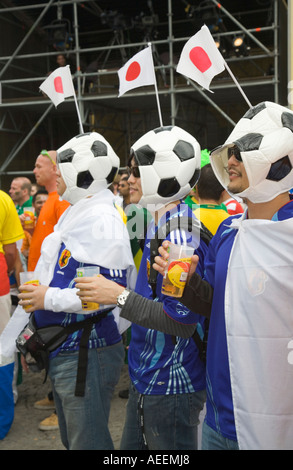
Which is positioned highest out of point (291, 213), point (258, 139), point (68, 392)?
point (258, 139)

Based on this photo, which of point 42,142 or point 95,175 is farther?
point 42,142

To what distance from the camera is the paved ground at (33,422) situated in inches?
149

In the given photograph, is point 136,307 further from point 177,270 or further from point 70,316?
point 70,316

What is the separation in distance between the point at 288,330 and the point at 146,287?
72 centimetres

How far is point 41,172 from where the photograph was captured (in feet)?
14.4

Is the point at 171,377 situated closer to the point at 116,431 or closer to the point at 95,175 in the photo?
the point at 95,175

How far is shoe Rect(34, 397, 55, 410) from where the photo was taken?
4.48 meters

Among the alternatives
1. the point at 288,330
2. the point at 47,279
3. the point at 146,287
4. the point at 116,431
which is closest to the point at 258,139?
the point at 288,330

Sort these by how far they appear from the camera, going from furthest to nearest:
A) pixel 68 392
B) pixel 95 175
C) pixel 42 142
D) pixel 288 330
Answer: pixel 42 142 < pixel 95 175 < pixel 68 392 < pixel 288 330

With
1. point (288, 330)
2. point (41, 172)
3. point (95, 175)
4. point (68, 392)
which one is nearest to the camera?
point (288, 330)

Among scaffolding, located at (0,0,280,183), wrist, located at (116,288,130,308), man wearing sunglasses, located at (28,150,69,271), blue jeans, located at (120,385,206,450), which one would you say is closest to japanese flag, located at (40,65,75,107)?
man wearing sunglasses, located at (28,150,69,271)

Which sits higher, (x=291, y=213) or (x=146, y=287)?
(x=291, y=213)

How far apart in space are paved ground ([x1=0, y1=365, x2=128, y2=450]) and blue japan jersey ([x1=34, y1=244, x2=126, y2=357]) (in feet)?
4.83

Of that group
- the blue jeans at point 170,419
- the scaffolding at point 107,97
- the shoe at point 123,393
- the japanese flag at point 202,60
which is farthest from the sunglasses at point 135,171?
the scaffolding at point 107,97
